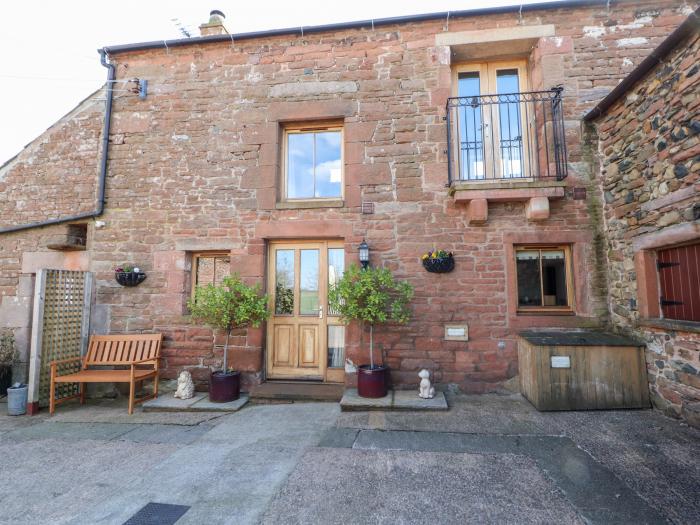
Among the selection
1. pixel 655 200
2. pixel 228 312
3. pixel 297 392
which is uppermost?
pixel 655 200

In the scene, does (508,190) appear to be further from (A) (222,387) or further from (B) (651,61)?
(A) (222,387)

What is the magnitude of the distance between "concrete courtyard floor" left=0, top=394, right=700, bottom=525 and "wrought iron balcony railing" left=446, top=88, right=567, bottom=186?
10.8 ft

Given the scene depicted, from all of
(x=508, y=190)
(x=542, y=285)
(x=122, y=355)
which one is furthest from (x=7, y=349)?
(x=542, y=285)

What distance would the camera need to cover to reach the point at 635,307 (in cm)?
426

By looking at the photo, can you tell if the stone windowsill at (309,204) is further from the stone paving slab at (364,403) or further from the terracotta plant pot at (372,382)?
the stone paving slab at (364,403)

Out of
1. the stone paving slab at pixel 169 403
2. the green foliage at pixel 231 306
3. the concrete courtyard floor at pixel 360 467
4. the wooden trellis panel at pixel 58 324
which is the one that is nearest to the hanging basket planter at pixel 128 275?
the wooden trellis panel at pixel 58 324

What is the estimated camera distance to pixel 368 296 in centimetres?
453

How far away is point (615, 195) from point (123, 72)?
25.6ft

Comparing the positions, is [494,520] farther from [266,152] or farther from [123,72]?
[123,72]

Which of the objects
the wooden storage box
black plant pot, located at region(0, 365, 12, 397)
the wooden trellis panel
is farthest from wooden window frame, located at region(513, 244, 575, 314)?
black plant pot, located at region(0, 365, 12, 397)

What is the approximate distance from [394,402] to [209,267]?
3507 millimetres

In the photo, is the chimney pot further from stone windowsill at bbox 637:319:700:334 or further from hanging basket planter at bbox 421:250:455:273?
stone windowsill at bbox 637:319:700:334

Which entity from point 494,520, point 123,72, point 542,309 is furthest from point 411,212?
point 123,72

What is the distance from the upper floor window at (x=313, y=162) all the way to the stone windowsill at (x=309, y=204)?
0.24 metres
